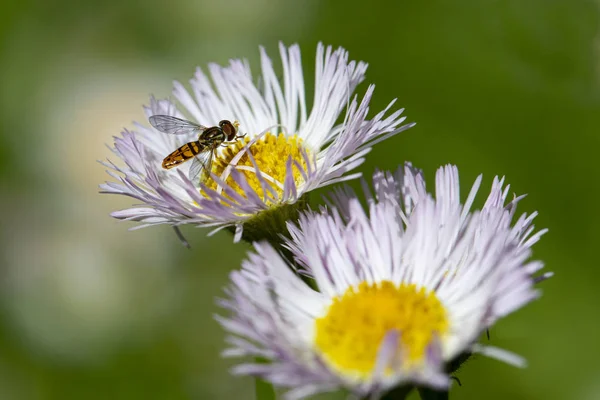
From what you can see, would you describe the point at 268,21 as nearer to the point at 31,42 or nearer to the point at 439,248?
the point at 31,42

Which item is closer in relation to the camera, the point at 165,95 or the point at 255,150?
Result: the point at 255,150

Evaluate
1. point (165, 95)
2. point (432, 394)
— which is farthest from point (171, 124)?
point (165, 95)

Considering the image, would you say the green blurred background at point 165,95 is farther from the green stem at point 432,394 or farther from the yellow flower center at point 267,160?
the green stem at point 432,394

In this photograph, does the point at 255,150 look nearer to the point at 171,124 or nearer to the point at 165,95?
the point at 171,124

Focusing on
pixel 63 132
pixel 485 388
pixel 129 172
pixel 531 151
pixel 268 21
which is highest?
pixel 268 21

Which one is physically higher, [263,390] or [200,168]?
[200,168]

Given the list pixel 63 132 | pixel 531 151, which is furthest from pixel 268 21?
pixel 531 151

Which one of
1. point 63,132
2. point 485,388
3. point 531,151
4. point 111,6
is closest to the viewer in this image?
point 485,388
